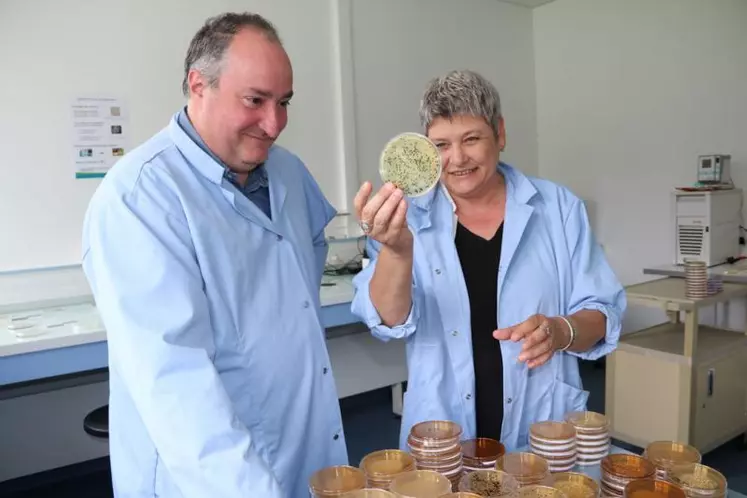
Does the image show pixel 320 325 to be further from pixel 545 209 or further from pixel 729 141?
pixel 729 141

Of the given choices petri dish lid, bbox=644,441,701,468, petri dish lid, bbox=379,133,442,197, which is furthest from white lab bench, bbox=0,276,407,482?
petri dish lid, bbox=644,441,701,468

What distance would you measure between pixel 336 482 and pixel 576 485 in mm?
394

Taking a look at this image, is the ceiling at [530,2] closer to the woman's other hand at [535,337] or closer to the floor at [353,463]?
the floor at [353,463]

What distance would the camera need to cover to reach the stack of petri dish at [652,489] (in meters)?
0.90

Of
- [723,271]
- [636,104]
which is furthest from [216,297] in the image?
[636,104]

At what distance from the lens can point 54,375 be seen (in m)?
2.18

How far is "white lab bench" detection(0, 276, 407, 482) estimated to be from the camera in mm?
2135

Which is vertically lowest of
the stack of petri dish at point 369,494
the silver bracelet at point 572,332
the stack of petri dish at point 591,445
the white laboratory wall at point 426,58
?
the stack of petri dish at point 591,445

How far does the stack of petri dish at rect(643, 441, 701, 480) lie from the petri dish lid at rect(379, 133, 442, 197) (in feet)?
2.16

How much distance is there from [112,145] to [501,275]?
2.29 metres

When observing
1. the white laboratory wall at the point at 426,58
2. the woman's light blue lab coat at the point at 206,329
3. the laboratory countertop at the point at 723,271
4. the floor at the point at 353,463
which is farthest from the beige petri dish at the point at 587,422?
the white laboratory wall at the point at 426,58

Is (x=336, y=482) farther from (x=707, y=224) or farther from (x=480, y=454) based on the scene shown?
(x=707, y=224)

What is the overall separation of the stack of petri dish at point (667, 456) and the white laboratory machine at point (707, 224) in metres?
2.60

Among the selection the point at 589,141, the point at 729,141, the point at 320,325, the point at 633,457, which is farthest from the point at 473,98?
the point at 589,141
